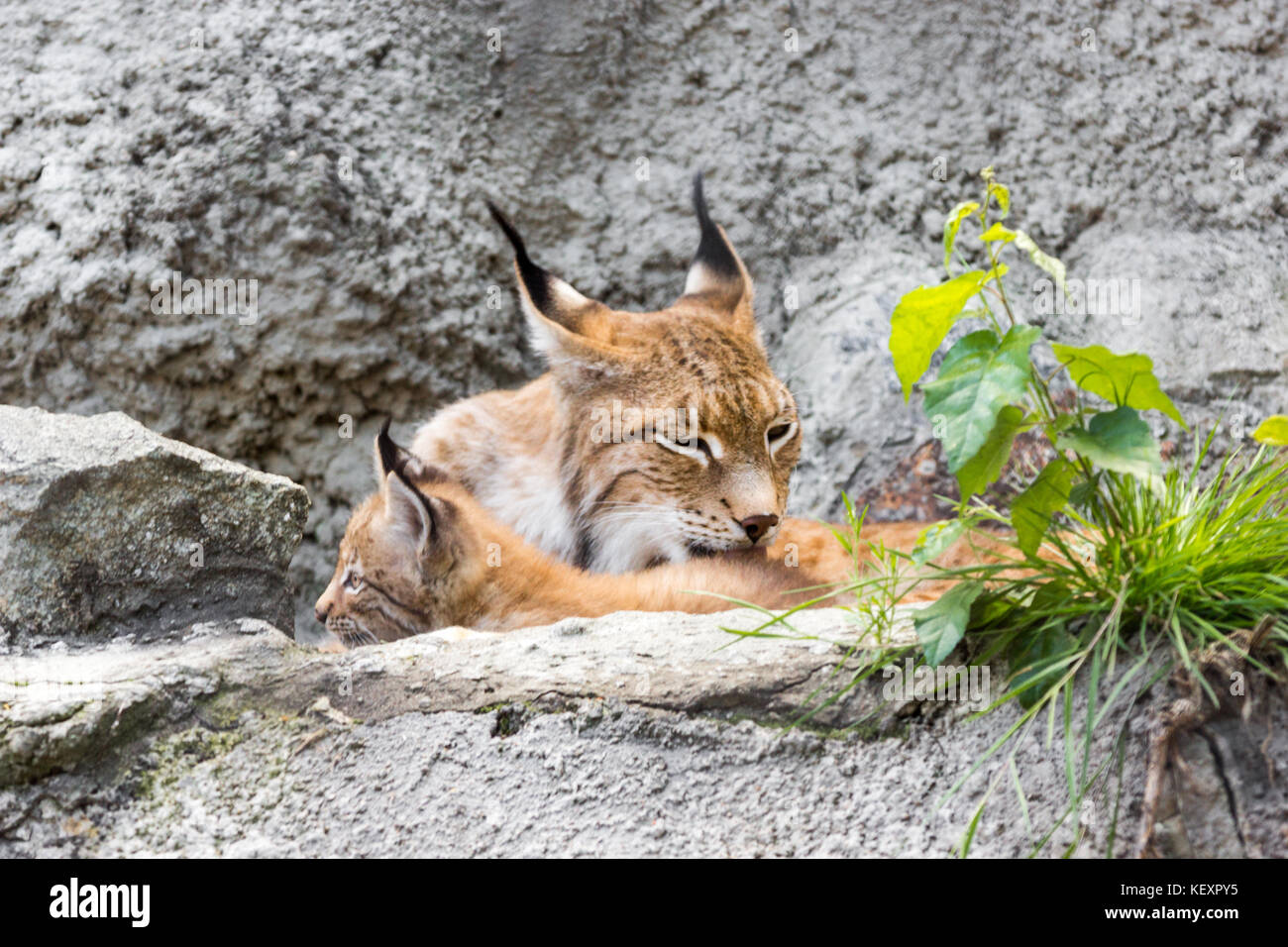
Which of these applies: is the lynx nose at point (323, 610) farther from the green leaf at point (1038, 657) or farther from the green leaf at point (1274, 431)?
the green leaf at point (1274, 431)

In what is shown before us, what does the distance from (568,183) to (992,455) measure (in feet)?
10.9

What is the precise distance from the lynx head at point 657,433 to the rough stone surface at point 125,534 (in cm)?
96

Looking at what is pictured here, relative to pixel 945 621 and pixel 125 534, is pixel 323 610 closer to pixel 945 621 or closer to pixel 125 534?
pixel 125 534

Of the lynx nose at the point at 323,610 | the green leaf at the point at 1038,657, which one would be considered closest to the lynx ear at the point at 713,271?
the lynx nose at the point at 323,610

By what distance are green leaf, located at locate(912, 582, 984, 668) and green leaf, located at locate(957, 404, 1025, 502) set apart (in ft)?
0.67

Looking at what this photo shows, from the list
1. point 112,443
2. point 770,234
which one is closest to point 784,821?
point 112,443

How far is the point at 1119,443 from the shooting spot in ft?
7.39

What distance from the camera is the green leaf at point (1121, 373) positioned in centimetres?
233

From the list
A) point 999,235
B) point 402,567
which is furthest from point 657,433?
point 999,235

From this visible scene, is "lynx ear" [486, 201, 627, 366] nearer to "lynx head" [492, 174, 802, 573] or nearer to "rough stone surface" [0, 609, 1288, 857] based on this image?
"lynx head" [492, 174, 802, 573]

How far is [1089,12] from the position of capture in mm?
5375

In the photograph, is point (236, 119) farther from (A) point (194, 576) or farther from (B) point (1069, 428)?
(B) point (1069, 428)

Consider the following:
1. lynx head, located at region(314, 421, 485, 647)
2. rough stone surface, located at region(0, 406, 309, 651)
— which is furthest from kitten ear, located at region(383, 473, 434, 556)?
rough stone surface, located at region(0, 406, 309, 651)

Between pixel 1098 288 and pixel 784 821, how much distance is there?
12.4 feet
